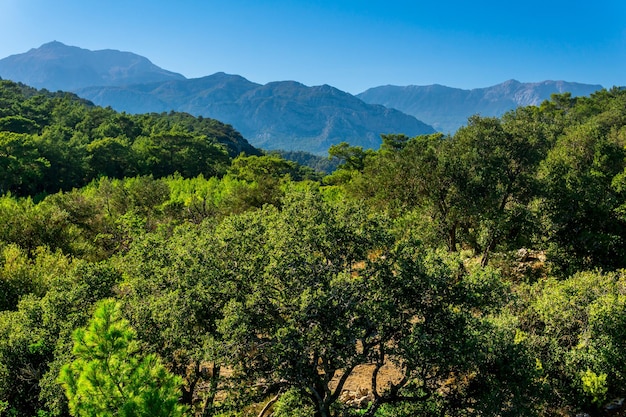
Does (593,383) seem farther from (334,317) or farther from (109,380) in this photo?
(109,380)

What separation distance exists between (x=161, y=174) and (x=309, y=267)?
196 feet

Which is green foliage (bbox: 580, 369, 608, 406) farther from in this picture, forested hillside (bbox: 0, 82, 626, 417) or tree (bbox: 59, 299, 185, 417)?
tree (bbox: 59, 299, 185, 417)

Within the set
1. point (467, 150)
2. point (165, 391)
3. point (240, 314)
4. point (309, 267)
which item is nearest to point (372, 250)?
point (309, 267)

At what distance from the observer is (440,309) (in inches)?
397

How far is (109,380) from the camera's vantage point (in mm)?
7211

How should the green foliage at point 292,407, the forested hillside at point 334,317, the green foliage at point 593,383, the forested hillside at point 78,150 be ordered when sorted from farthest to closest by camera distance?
1. the forested hillside at point 78,150
2. the green foliage at point 593,383
3. the green foliage at point 292,407
4. the forested hillside at point 334,317

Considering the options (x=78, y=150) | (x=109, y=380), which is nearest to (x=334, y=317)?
(x=109, y=380)

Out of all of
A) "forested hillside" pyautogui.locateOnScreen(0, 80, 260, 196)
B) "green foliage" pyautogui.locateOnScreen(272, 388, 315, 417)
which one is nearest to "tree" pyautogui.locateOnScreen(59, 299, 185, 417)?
"green foliage" pyautogui.locateOnScreen(272, 388, 315, 417)

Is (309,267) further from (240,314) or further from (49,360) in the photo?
(49,360)

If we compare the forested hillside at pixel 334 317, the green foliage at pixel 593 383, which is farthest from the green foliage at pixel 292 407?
the green foliage at pixel 593 383

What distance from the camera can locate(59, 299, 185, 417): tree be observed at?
712cm

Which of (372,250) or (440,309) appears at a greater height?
(372,250)

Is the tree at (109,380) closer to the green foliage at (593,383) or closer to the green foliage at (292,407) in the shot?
the green foliage at (292,407)

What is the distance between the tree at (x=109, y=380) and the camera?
712cm
